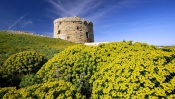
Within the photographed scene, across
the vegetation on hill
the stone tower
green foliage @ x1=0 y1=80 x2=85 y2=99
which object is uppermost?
the stone tower

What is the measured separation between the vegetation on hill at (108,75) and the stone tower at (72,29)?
36.1 metres

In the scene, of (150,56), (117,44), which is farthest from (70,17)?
(150,56)

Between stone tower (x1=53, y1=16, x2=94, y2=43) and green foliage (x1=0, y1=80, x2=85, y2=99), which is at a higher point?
stone tower (x1=53, y1=16, x2=94, y2=43)

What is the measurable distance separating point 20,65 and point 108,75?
22.8 ft

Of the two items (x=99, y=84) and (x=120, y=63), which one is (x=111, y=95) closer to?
(x=99, y=84)

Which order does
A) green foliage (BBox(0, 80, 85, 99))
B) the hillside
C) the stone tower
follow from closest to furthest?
1. green foliage (BBox(0, 80, 85, 99))
2. the hillside
3. the stone tower

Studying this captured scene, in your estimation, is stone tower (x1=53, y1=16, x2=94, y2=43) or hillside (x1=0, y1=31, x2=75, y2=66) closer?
hillside (x1=0, y1=31, x2=75, y2=66)

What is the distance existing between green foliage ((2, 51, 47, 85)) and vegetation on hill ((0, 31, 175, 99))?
208cm

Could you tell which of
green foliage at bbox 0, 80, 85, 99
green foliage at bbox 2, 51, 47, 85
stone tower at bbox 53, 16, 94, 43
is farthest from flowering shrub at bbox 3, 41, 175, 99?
stone tower at bbox 53, 16, 94, 43

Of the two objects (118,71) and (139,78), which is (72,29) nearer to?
(118,71)

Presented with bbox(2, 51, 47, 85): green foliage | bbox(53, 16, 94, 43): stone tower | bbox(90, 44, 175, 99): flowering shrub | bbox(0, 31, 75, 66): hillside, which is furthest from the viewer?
bbox(53, 16, 94, 43): stone tower

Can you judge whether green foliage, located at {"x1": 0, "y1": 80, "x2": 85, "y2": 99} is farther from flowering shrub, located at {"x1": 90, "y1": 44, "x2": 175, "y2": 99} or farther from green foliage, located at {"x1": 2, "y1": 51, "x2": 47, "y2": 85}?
green foliage, located at {"x1": 2, "y1": 51, "x2": 47, "y2": 85}

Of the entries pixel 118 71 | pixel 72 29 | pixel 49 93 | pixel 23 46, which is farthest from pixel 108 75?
pixel 72 29

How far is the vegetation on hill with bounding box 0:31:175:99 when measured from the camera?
617 cm
